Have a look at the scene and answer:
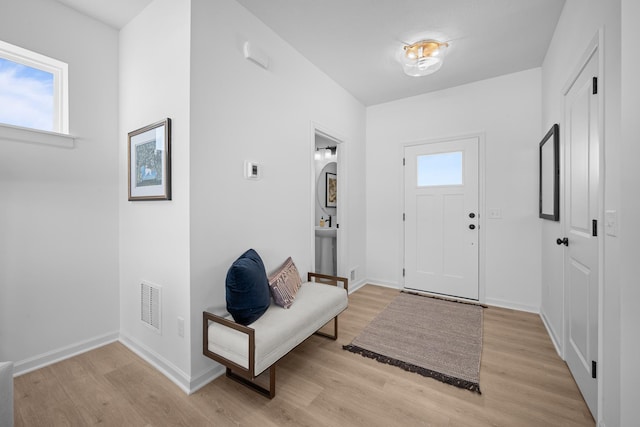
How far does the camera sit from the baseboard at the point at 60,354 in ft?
6.38

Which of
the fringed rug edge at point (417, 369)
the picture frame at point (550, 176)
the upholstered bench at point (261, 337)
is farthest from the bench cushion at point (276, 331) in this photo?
the picture frame at point (550, 176)

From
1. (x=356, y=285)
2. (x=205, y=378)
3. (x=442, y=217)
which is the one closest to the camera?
(x=205, y=378)

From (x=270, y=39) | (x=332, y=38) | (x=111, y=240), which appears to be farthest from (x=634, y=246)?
(x=111, y=240)

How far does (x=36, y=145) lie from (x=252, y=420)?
2.47m

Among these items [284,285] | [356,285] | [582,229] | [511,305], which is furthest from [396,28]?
[511,305]

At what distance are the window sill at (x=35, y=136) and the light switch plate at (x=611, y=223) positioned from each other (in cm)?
356

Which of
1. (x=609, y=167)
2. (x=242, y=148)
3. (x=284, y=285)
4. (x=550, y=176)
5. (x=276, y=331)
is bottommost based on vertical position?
(x=276, y=331)

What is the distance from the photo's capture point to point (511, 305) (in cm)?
321

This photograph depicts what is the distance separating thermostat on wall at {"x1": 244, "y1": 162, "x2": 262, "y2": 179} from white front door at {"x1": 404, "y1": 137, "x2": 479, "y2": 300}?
2.39m

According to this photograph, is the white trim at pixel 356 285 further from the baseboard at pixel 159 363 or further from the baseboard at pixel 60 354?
the baseboard at pixel 60 354

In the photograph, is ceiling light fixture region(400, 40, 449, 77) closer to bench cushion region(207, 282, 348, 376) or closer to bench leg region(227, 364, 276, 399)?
bench cushion region(207, 282, 348, 376)

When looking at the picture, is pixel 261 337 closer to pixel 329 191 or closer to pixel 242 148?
pixel 242 148

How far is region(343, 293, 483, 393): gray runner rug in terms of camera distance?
200 centimetres

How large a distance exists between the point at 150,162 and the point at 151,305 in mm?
1123
